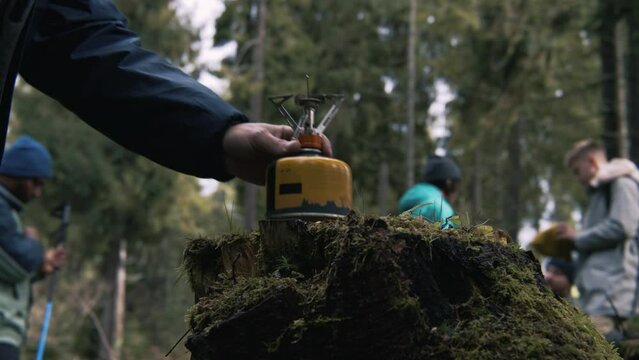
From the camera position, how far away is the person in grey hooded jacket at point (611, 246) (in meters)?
6.14

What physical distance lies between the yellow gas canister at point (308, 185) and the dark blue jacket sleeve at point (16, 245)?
3.80 m

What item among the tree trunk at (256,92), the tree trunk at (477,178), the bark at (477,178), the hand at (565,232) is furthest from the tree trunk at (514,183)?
the hand at (565,232)

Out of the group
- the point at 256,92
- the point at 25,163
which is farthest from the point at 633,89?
the point at 256,92

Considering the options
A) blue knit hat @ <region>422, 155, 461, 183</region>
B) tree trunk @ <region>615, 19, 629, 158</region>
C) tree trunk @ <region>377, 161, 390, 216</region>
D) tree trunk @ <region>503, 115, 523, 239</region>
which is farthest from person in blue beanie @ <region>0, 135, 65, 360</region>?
tree trunk @ <region>377, 161, 390, 216</region>

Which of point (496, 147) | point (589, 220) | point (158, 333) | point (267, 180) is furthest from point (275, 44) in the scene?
point (267, 180)

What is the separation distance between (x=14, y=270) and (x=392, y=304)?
4.30 meters

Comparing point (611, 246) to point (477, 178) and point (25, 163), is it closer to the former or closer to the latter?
point (25, 163)

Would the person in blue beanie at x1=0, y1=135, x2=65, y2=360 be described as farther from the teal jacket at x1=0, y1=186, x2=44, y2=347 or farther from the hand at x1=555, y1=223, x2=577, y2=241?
the hand at x1=555, y1=223, x2=577, y2=241

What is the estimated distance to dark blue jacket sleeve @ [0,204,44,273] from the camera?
5328 millimetres

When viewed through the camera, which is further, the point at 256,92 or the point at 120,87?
the point at 256,92

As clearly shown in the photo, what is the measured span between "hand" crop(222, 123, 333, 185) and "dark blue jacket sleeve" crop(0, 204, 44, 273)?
370 cm

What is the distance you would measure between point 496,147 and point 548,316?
812 inches

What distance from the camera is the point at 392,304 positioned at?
1614 millimetres

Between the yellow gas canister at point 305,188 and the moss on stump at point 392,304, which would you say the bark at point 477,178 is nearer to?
the yellow gas canister at point 305,188
